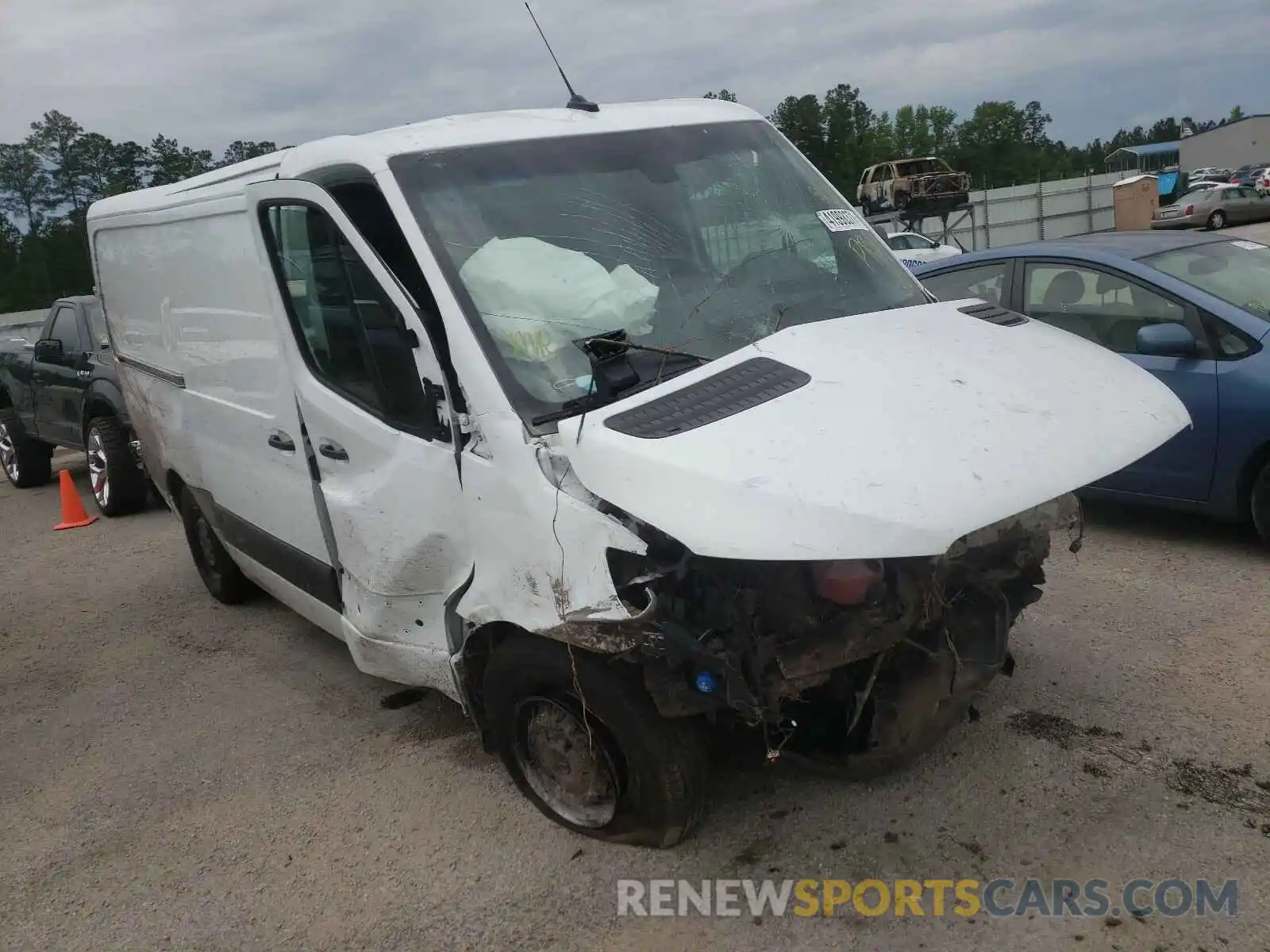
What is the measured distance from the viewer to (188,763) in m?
4.34

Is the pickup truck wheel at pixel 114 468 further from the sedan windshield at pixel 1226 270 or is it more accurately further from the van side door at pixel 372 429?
the sedan windshield at pixel 1226 270

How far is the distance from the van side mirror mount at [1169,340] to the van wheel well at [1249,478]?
58 centimetres

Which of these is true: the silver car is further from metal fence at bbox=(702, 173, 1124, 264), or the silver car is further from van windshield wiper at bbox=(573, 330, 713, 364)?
van windshield wiper at bbox=(573, 330, 713, 364)

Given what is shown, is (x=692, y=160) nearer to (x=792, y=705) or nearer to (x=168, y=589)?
(x=792, y=705)

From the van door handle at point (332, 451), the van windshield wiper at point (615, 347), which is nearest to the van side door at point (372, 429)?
the van door handle at point (332, 451)

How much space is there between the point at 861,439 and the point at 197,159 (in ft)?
64.0

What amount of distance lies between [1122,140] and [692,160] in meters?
147

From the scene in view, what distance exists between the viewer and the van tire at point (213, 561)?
6098mm

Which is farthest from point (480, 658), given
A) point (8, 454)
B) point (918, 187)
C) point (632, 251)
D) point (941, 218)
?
point (941, 218)

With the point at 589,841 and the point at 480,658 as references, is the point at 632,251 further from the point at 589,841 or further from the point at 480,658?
the point at 589,841

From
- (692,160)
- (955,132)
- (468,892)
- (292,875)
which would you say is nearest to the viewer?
(468,892)

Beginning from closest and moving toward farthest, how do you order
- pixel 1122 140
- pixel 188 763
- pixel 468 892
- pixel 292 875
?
pixel 468 892
pixel 292 875
pixel 188 763
pixel 1122 140

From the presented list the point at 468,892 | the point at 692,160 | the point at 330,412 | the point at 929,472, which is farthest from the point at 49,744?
the point at 929,472

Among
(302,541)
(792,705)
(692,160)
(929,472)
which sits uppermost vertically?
(692,160)
